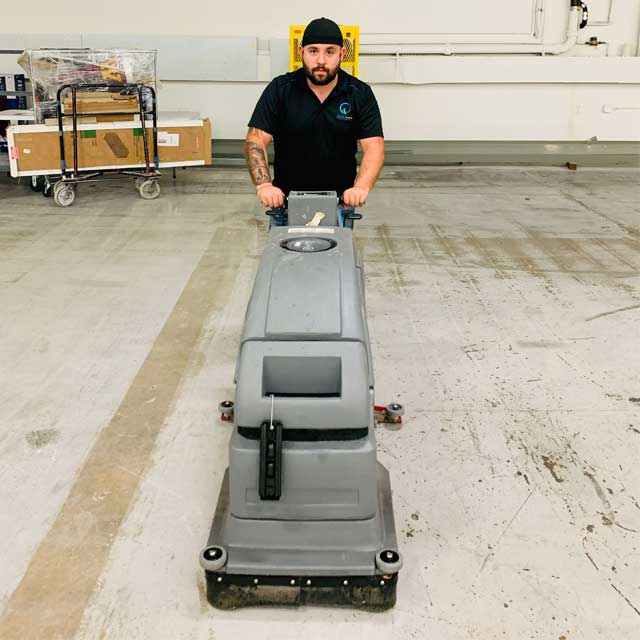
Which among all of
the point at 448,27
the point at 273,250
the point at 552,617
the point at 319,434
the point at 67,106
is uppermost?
the point at 448,27

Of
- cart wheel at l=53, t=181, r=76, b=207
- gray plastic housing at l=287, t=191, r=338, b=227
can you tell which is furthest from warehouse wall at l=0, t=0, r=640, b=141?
gray plastic housing at l=287, t=191, r=338, b=227

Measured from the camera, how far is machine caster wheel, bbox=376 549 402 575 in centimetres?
137

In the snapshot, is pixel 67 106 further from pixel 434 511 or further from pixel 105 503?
pixel 434 511

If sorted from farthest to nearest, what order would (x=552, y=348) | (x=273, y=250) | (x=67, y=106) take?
1. (x=67, y=106)
2. (x=552, y=348)
3. (x=273, y=250)

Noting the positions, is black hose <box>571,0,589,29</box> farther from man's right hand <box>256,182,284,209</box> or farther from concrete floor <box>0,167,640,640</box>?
man's right hand <box>256,182,284,209</box>

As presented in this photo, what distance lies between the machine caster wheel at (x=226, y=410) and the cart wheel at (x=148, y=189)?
360cm

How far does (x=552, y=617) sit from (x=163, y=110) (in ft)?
20.9

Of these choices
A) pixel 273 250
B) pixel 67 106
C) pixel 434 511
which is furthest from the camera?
pixel 67 106

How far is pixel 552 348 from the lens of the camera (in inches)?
108

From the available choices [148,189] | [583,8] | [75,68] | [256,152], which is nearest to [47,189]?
[148,189]

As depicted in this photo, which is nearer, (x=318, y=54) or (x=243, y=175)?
(x=318, y=54)

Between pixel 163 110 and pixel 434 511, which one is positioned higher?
pixel 163 110

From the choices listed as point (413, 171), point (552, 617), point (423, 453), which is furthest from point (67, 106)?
point (552, 617)

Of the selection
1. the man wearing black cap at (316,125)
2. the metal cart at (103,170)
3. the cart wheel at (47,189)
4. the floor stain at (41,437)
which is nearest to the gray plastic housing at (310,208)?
the man wearing black cap at (316,125)
